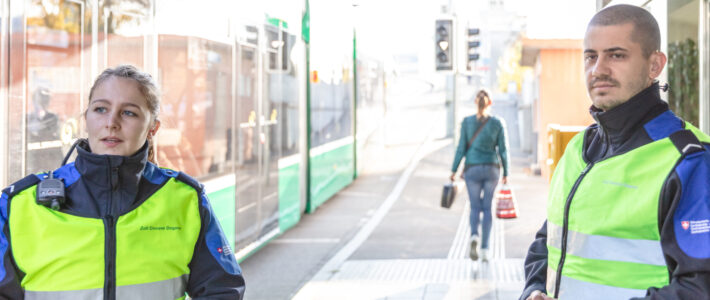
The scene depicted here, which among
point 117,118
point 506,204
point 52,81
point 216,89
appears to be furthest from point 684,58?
point 117,118

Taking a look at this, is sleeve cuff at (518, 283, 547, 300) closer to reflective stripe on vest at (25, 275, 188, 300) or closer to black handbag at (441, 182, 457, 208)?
reflective stripe on vest at (25, 275, 188, 300)

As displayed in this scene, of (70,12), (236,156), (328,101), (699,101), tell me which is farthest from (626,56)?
(328,101)

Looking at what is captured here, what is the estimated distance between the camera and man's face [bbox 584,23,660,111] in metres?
2.36

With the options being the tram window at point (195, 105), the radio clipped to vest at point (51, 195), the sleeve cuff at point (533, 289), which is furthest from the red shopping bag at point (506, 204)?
the radio clipped to vest at point (51, 195)

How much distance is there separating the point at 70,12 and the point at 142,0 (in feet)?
4.56

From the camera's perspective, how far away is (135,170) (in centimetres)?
244

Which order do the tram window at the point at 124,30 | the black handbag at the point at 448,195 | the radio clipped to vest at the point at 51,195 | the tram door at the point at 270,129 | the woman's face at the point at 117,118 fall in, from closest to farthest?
1. the radio clipped to vest at the point at 51,195
2. the woman's face at the point at 117,118
3. the tram window at the point at 124,30
4. the black handbag at the point at 448,195
5. the tram door at the point at 270,129

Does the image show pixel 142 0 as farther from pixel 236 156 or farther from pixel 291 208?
pixel 291 208

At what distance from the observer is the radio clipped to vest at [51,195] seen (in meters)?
2.35

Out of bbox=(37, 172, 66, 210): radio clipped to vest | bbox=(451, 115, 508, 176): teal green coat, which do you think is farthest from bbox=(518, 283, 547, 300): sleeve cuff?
bbox=(451, 115, 508, 176): teal green coat

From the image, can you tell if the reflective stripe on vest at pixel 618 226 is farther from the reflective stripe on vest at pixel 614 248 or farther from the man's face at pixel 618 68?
the man's face at pixel 618 68

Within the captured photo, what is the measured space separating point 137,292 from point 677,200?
4.36 feet

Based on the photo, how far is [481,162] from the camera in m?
9.01

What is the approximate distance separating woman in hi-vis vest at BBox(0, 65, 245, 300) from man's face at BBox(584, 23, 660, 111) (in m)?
1.08
